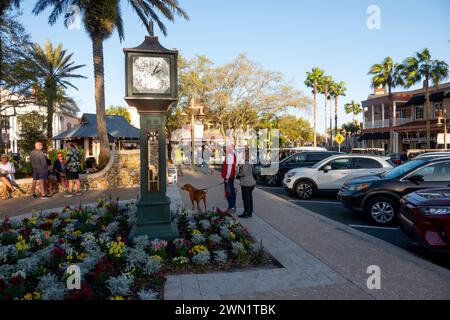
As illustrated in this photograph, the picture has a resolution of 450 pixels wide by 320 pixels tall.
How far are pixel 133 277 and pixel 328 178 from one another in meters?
9.19

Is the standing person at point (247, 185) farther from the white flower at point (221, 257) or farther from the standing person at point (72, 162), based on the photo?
the standing person at point (72, 162)

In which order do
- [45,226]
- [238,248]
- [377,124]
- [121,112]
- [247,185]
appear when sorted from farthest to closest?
[121,112] < [377,124] < [247,185] < [45,226] < [238,248]

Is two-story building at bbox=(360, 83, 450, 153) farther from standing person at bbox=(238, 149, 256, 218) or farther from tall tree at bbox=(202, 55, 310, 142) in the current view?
standing person at bbox=(238, 149, 256, 218)

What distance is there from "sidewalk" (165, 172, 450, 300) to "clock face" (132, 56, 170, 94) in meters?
3.06

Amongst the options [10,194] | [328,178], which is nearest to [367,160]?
[328,178]

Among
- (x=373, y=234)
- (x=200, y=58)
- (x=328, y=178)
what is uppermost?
(x=200, y=58)

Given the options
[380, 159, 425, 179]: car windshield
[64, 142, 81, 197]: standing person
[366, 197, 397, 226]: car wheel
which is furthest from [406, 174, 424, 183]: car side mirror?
[64, 142, 81, 197]: standing person

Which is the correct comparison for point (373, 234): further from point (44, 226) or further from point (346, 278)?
point (44, 226)

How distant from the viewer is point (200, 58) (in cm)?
3241

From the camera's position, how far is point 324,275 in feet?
15.1

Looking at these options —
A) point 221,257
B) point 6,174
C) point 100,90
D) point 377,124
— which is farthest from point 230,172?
point 377,124

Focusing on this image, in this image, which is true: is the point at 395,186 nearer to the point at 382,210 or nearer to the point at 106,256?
the point at 382,210

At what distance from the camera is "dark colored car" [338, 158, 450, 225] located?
8.03 metres

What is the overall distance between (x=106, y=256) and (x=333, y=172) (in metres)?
9.13
